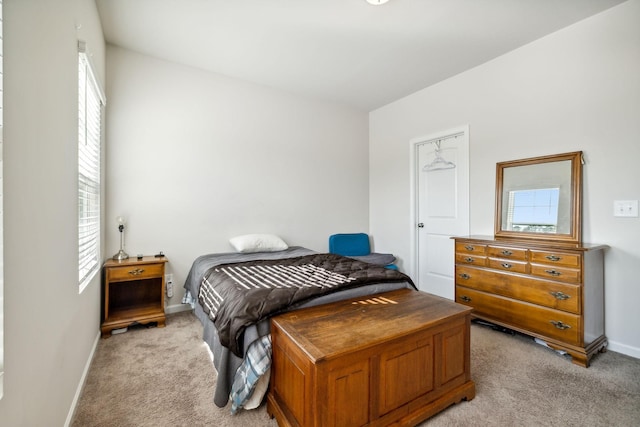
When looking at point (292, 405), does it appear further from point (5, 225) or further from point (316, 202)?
point (316, 202)

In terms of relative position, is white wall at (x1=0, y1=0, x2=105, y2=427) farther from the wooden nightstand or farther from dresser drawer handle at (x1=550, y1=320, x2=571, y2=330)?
dresser drawer handle at (x1=550, y1=320, x2=571, y2=330)

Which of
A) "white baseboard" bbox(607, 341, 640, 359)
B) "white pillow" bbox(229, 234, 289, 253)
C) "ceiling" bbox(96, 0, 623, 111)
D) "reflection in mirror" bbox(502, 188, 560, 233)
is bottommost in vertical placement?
"white baseboard" bbox(607, 341, 640, 359)

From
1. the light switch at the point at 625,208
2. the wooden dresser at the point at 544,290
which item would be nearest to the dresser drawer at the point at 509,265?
the wooden dresser at the point at 544,290

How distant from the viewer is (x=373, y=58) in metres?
2.97

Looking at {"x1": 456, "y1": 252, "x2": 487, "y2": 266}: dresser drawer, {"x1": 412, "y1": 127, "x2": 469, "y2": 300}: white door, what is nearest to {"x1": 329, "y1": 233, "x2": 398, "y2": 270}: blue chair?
{"x1": 412, "y1": 127, "x2": 469, "y2": 300}: white door

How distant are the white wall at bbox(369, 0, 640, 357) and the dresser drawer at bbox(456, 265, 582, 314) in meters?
0.56

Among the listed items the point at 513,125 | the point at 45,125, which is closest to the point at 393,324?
the point at 45,125

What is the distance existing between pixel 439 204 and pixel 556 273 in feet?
5.18

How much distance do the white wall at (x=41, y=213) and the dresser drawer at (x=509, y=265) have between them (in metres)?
2.95

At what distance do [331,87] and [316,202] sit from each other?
1.53 m

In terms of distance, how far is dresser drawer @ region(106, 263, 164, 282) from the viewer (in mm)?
2475

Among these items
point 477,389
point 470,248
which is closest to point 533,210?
point 470,248

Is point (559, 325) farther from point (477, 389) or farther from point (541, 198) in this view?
point (541, 198)

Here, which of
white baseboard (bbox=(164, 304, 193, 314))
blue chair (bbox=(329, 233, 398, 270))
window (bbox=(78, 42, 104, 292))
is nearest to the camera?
window (bbox=(78, 42, 104, 292))
